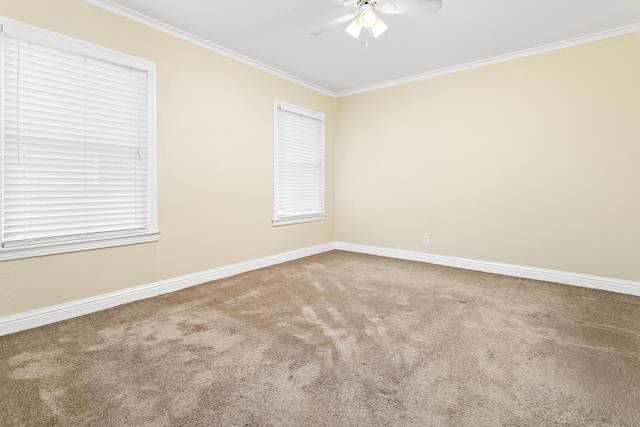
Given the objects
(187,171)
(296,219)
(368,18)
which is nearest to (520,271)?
(296,219)

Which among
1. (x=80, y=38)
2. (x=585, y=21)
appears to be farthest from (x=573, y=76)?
(x=80, y=38)

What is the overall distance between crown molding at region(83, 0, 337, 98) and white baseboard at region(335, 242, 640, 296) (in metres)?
2.88

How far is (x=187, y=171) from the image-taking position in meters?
3.40

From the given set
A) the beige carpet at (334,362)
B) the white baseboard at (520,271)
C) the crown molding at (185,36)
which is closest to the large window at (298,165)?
the crown molding at (185,36)

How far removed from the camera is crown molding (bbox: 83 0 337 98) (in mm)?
2757

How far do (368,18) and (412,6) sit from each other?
32 cm

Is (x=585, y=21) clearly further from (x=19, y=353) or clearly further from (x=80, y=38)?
(x=19, y=353)

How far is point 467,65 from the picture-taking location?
407cm

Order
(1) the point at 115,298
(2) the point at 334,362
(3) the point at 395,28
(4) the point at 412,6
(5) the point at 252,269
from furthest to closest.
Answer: (5) the point at 252,269
(3) the point at 395,28
(1) the point at 115,298
(4) the point at 412,6
(2) the point at 334,362

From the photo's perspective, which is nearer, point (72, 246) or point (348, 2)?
point (348, 2)

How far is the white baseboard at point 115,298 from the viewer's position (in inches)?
93.5

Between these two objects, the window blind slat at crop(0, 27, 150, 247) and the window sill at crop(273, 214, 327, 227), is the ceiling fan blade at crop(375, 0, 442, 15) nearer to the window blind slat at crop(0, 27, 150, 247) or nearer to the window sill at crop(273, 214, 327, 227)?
the window blind slat at crop(0, 27, 150, 247)

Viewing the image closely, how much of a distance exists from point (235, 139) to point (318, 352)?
275cm

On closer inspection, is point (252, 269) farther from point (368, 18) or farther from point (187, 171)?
point (368, 18)
